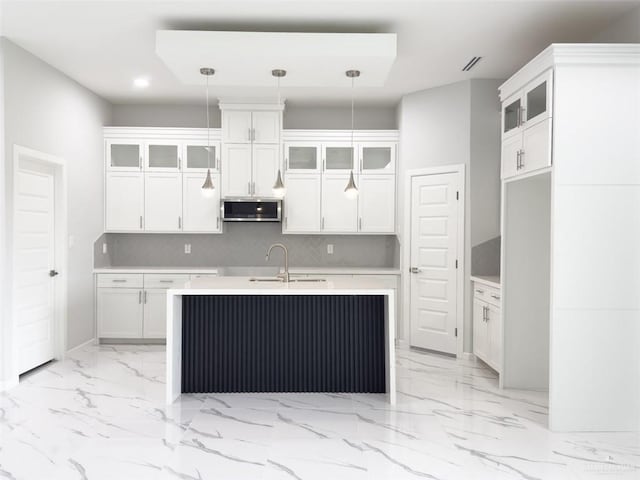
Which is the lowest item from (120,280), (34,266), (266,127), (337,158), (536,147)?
(120,280)

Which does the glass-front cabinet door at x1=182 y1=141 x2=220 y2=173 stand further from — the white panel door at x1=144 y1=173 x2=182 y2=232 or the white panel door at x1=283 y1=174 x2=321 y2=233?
the white panel door at x1=283 y1=174 x2=321 y2=233

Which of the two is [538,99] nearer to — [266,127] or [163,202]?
[266,127]

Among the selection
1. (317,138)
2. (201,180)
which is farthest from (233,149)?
(317,138)

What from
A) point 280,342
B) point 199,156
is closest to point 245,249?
point 199,156

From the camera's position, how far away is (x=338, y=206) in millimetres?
6129

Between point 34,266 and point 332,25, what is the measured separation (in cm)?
341

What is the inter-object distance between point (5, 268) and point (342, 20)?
3.34 m

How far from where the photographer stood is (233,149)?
6004 millimetres

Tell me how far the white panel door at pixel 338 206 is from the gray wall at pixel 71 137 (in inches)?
105

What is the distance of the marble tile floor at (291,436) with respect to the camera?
280 cm

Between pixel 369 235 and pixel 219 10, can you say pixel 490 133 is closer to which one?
pixel 369 235

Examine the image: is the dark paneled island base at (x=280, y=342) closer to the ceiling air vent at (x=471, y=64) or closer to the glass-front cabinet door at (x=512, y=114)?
the glass-front cabinet door at (x=512, y=114)

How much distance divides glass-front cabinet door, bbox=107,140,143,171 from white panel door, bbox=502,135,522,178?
4122mm

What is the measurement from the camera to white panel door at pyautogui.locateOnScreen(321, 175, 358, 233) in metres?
6.12
